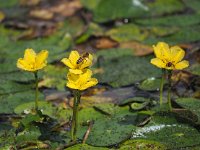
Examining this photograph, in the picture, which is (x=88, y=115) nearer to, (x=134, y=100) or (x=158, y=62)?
(x=134, y=100)

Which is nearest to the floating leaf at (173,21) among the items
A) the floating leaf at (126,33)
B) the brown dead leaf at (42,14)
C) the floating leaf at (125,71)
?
the floating leaf at (126,33)

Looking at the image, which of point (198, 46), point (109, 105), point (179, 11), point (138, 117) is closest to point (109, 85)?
point (109, 105)

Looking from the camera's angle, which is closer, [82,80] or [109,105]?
[82,80]

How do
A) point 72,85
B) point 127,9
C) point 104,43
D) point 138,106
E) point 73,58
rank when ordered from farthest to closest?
point 127,9 < point 104,43 < point 138,106 < point 73,58 < point 72,85

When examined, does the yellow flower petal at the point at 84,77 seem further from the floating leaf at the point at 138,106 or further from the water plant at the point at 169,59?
the floating leaf at the point at 138,106

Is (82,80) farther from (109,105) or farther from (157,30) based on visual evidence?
(157,30)

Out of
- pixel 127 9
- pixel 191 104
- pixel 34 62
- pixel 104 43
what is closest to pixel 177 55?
pixel 191 104
